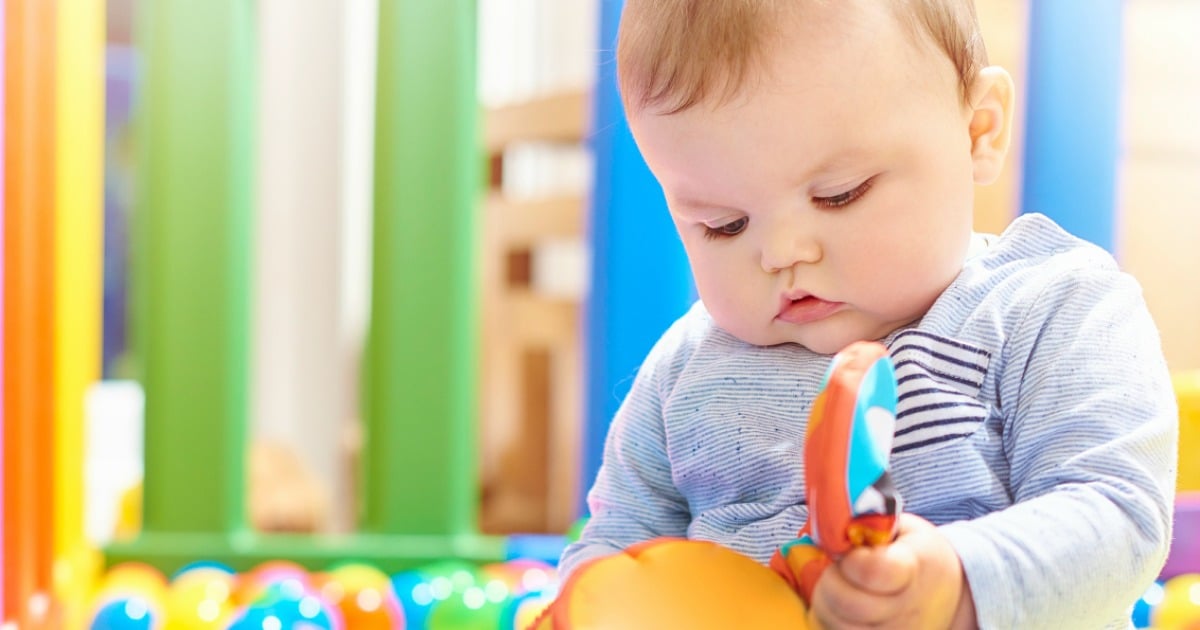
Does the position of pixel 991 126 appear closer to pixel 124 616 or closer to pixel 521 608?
pixel 521 608

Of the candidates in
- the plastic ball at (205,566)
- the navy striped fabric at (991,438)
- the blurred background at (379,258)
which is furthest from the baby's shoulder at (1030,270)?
the plastic ball at (205,566)

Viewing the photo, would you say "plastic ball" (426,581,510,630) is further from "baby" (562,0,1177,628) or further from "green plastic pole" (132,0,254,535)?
"baby" (562,0,1177,628)

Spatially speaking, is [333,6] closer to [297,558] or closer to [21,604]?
[297,558]

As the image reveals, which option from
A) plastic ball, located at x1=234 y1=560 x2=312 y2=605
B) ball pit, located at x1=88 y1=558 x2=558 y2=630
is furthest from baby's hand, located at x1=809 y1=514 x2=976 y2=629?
plastic ball, located at x1=234 y1=560 x2=312 y2=605

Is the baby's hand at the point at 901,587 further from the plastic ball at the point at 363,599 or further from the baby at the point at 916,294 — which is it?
the plastic ball at the point at 363,599

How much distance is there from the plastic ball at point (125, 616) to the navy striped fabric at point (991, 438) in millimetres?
487

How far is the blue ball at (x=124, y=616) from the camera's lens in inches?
43.8

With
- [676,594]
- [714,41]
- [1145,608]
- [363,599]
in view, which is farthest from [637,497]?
[1145,608]

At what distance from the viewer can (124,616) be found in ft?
3.67

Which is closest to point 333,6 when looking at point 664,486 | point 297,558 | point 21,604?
point 297,558

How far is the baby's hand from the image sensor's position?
0.55 meters

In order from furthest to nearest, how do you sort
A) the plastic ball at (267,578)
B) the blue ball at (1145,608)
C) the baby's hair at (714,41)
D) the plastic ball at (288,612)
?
1. the plastic ball at (267,578)
2. the blue ball at (1145,608)
3. the plastic ball at (288,612)
4. the baby's hair at (714,41)

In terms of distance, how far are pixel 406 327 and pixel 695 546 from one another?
80 centimetres

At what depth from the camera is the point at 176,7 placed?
1.39 metres
